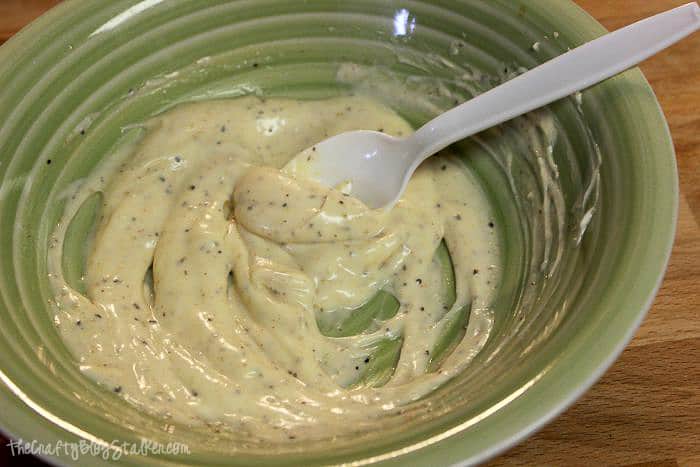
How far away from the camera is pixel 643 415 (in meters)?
0.96

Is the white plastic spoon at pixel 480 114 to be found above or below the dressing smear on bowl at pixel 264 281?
above

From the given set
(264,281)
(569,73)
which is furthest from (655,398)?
(264,281)

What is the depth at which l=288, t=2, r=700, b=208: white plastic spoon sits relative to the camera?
0.99 m

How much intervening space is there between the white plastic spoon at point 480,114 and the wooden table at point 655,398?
32 cm

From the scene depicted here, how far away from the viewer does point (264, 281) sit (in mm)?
1093

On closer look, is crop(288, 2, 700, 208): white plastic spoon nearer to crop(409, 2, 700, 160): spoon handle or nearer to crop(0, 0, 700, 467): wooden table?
crop(409, 2, 700, 160): spoon handle

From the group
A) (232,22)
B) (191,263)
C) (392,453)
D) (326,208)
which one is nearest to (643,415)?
(392,453)

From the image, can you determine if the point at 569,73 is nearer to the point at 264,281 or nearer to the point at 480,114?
the point at 480,114

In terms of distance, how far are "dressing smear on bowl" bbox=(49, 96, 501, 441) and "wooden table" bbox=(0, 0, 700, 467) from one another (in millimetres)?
159

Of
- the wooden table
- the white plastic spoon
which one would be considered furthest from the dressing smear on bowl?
the wooden table

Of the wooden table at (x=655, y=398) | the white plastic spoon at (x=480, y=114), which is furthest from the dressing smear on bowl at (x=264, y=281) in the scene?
the wooden table at (x=655, y=398)

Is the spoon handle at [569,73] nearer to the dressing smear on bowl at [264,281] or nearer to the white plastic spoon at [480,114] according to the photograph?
the white plastic spoon at [480,114]

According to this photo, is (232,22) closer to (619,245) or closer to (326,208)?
(326,208)

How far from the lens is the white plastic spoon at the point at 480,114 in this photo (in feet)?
3.23
